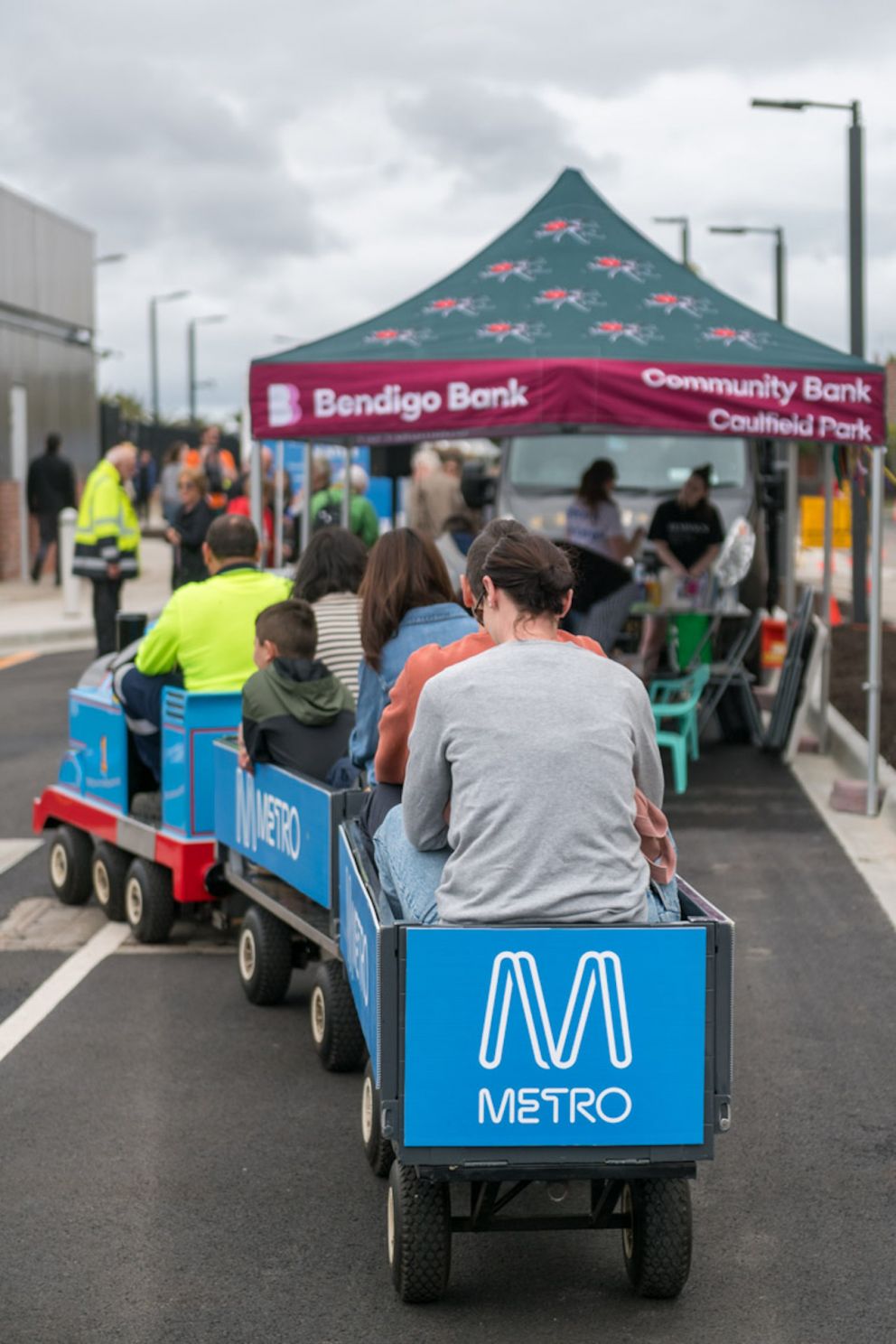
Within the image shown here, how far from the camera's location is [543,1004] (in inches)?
166

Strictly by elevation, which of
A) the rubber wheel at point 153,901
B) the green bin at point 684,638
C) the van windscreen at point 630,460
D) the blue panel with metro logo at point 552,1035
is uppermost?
the van windscreen at point 630,460

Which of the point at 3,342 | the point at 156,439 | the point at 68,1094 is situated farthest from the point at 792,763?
the point at 156,439

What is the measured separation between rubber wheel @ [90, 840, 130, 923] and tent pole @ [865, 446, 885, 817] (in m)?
4.68

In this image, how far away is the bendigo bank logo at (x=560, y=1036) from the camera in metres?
4.21

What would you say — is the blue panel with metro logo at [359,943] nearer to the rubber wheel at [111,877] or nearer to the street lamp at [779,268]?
the rubber wheel at [111,877]

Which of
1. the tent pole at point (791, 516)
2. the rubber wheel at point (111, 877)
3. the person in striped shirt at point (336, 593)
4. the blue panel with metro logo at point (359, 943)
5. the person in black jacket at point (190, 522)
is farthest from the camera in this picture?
the person in black jacket at point (190, 522)

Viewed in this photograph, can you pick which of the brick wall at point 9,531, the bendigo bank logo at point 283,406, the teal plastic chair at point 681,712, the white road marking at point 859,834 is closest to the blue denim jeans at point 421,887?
the white road marking at point 859,834

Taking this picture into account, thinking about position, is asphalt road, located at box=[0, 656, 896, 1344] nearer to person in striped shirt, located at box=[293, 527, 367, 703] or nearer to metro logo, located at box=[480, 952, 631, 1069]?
metro logo, located at box=[480, 952, 631, 1069]

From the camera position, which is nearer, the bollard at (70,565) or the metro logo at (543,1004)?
the metro logo at (543,1004)

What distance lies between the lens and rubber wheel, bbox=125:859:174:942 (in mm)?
7633

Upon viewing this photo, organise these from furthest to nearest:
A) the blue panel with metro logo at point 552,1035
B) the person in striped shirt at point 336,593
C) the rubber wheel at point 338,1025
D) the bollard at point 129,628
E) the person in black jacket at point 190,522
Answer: the person in black jacket at point 190,522 < the bollard at point 129,628 < the person in striped shirt at point 336,593 < the rubber wheel at point 338,1025 < the blue panel with metro logo at point 552,1035

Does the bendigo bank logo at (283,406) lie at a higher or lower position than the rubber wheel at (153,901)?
higher

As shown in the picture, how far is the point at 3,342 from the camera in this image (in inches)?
1180

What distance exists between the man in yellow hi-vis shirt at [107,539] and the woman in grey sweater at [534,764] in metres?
11.7
